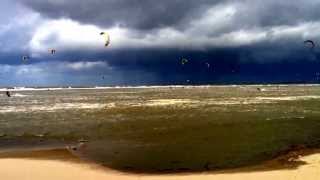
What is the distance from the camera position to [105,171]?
20.6 m

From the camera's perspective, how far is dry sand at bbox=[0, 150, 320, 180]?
18.8 metres

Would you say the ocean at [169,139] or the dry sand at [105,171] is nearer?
the dry sand at [105,171]

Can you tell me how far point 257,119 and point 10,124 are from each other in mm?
20753

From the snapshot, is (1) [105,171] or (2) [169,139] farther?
(2) [169,139]

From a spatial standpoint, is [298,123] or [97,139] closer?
[97,139]

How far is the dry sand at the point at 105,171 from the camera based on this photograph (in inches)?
739

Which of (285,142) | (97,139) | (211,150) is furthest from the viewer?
(97,139)

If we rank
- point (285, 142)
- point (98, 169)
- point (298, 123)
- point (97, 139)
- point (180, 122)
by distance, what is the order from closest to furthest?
1. point (98, 169)
2. point (285, 142)
3. point (97, 139)
4. point (298, 123)
5. point (180, 122)

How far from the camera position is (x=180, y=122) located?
133ft

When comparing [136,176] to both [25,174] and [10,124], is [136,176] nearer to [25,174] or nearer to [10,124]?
[25,174]

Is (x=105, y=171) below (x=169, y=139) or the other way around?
below

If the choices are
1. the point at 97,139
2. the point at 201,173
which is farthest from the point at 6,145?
the point at 201,173

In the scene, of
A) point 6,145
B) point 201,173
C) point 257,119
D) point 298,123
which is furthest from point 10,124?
point 201,173

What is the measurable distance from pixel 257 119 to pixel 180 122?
21.3ft
